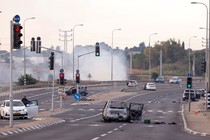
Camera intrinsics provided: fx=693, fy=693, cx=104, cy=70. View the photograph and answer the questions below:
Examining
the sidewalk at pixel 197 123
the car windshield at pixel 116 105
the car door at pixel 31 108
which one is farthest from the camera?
the car door at pixel 31 108

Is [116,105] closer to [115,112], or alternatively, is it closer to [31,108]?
[115,112]

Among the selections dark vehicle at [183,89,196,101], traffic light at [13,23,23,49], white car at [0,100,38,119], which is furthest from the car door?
dark vehicle at [183,89,196,101]

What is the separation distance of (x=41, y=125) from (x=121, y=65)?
153 meters

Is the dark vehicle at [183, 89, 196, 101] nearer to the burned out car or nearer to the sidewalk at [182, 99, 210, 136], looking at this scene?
the sidewalk at [182, 99, 210, 136]

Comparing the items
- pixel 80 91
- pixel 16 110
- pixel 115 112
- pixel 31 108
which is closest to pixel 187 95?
pixel 80 91

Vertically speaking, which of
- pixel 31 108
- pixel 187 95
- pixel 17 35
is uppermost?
pixel 17 35

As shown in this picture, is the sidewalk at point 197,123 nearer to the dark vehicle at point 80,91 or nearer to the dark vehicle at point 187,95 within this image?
the dark vehicle at point 187,95

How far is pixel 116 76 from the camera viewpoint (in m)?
180

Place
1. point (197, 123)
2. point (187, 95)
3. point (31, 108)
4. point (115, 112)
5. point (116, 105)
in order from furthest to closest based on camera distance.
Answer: point (187, 95) → point (31, 108) → point (116, 105) → point (115, 112) → point (197, 123)

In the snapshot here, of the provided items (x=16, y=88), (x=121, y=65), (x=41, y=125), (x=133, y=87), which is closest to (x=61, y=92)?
(x=41, y=125)

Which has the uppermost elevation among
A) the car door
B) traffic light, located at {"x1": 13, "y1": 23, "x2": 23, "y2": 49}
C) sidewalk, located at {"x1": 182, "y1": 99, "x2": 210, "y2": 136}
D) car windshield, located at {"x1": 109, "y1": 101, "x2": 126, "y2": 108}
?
traffic light, located at {"x1": 13, "y1": 23, "x2": 23, "y2": 49}

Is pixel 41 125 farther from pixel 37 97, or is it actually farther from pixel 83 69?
pixel 83 69

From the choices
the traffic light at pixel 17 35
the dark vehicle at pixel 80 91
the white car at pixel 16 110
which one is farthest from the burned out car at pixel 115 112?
the dark vehicle at pixel 80 91

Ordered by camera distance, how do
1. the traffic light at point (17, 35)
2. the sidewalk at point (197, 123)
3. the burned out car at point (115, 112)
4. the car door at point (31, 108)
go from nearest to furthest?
the traffic light at point (17, 35) → the sidewalk at point (197, 123) → the burned out car at point (115, 112) → the car door at point (31, 108)
